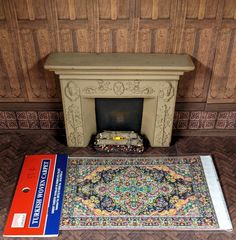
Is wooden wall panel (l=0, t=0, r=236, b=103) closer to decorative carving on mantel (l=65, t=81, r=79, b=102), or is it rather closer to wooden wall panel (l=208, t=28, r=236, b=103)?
wooden wall panel (l=208, t=28, r=236, b=103)

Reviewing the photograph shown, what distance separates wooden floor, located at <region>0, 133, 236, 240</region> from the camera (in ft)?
10.1

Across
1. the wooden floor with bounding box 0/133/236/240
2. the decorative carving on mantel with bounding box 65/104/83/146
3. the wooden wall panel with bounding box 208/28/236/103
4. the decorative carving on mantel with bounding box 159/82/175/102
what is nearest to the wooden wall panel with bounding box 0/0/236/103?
the wooden wall panel with bounding box 208/28/236/103

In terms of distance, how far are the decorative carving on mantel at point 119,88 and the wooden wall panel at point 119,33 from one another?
0.38 m

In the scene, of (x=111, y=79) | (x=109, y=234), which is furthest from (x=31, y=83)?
(x=109, y=234)

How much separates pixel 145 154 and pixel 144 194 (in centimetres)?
64

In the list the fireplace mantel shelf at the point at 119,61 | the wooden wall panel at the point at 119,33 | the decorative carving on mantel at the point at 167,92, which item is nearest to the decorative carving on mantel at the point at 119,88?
the decorative carving on mantel at the point at 167,92

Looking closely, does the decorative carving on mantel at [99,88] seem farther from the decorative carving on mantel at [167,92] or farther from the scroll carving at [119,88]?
the decorative carving on mantel at [167,92]

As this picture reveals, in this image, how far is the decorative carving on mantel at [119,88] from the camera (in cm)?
361

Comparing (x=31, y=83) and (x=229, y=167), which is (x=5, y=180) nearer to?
(x=31, y=83)

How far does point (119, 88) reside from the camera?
3.64 m

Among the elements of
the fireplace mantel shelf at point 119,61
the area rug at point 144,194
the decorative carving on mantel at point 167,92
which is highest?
the fireplace mantel shelf at point 119,61

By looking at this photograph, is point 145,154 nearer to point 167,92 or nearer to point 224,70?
point 167,92

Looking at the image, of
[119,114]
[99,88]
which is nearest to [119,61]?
[99,88]

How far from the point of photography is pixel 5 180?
3643 mm
